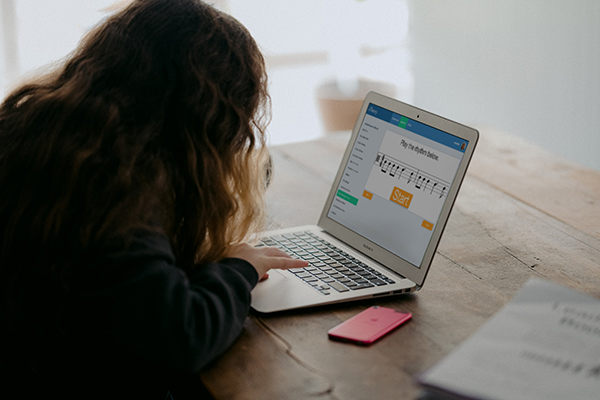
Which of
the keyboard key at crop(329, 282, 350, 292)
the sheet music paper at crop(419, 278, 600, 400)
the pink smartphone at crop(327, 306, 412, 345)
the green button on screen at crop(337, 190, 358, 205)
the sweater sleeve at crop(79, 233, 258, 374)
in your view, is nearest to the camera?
the sheet music paper at crop(419, 278, 600, 400)

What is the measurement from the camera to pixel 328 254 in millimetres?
1058

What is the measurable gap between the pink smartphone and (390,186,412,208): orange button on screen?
0.20m

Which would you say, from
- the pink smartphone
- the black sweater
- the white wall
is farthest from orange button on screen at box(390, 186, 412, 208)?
the white wall

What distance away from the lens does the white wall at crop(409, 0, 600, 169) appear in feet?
8.93

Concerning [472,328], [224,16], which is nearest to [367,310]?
[472,328]

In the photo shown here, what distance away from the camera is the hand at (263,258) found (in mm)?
890

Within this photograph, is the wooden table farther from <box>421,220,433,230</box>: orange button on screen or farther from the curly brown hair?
the curly brown hair

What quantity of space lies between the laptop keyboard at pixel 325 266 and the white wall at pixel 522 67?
6.39ft

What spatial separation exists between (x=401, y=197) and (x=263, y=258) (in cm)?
27

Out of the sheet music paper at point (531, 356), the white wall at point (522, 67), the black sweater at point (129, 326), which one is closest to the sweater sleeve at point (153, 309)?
the black sweater at point (129, 326)

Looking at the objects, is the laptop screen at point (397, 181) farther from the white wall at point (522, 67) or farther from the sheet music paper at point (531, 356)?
the white wall at point (522, 67)

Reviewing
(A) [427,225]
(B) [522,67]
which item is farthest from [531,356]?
(B) [522,67]

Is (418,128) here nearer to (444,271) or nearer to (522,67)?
(444,271)

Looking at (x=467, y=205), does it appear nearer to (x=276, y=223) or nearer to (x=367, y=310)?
(x=276, y=223)
